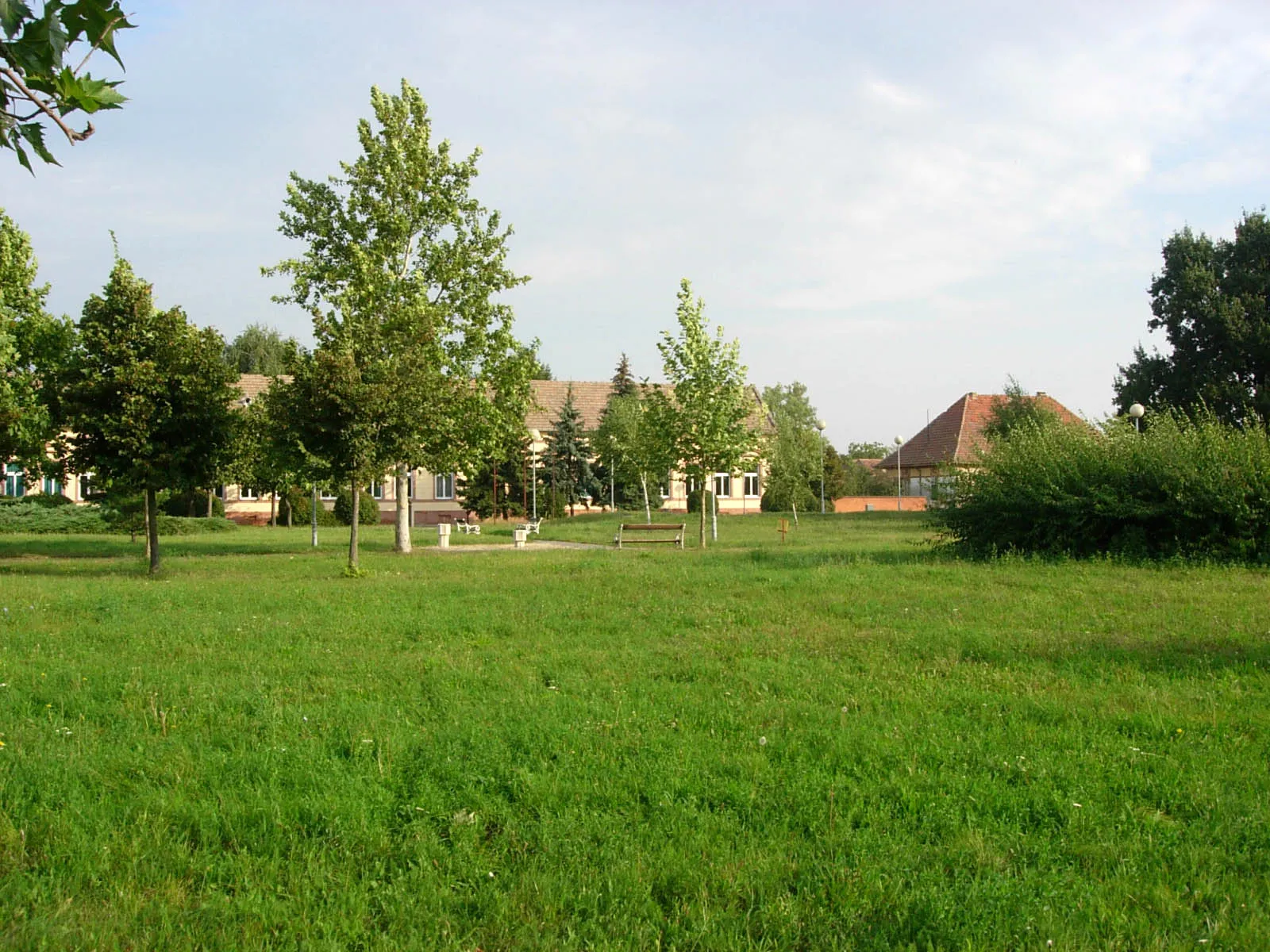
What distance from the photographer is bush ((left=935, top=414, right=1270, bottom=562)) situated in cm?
1545

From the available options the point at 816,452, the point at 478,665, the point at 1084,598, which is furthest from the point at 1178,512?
the point at 816,452

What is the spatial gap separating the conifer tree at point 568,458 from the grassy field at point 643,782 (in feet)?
131

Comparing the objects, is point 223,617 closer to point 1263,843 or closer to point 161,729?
point 161,729

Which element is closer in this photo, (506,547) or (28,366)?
(28,366)

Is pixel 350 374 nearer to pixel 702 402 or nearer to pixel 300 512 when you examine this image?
pixel 702 402

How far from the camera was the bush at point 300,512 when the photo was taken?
42.8 metres

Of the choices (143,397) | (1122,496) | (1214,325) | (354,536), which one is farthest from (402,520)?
(1214,325)

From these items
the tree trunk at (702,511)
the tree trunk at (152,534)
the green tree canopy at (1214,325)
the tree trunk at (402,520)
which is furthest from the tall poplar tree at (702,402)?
the green tree canopy at (1214,325)

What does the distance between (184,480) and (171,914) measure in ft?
52.0

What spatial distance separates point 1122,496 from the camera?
1639 centimetres

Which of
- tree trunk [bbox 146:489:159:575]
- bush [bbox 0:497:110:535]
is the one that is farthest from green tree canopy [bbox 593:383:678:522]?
bush [bbox 0:497:110:535]

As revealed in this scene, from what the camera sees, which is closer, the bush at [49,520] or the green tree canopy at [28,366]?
the green tree canopy at [28,366]

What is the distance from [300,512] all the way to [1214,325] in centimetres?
3861

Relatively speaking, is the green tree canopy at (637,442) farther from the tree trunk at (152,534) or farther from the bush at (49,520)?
the bush at (49,520)
